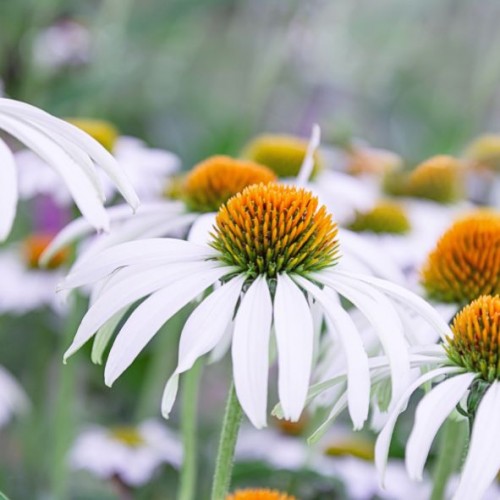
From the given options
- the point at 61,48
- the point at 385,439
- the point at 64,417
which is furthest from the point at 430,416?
the point at 61,48

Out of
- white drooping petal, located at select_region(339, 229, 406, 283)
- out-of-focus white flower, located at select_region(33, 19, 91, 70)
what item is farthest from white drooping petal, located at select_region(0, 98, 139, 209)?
out-of-focus white flower, located at select_region(33, 19, 91, 70)

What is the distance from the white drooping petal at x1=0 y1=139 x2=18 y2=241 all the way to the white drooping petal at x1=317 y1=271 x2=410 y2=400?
0.47ft

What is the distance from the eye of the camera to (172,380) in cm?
41

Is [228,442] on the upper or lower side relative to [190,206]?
lower

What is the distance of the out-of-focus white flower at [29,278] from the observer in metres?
1.02

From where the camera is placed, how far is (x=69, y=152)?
0.43m

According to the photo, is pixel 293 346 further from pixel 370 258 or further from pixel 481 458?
pixel 370 258

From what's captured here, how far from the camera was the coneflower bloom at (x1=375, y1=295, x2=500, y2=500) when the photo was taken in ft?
1.17

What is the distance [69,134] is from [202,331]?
97 millimetres

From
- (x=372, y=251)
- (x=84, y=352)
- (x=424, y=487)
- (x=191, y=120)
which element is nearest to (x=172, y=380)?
(x=372, y=251)

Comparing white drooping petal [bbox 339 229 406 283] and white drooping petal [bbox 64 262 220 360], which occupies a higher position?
white drooping petal [bbox 339 229 406 283]

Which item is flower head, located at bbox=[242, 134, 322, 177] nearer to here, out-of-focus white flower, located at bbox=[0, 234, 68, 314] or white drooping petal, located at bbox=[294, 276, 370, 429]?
out-of-focus white flower, located at bbox=[0, 234, 68, 314]

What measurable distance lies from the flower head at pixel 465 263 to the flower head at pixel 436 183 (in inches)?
15.7

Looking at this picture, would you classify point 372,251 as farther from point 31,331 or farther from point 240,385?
point 31,331
